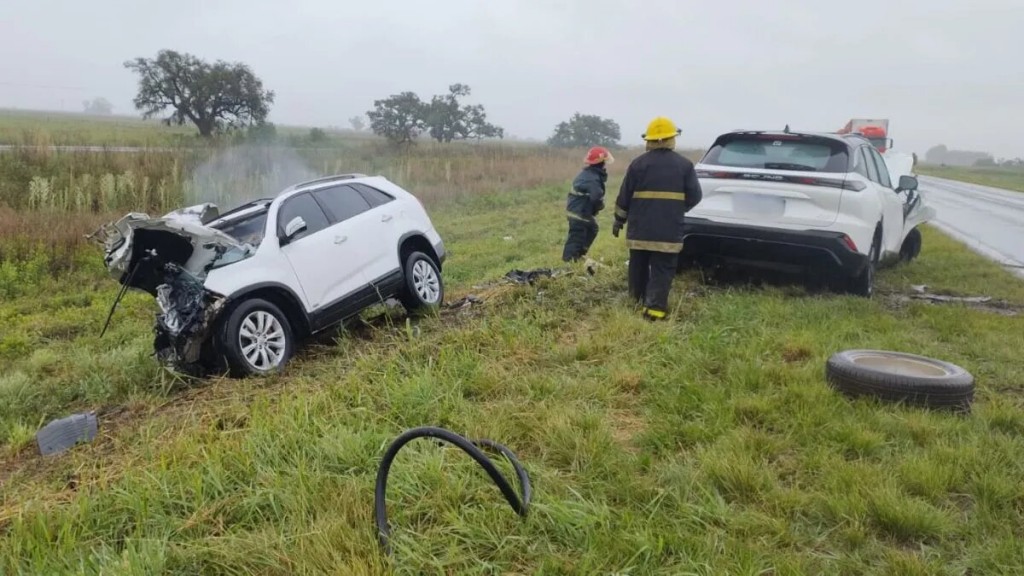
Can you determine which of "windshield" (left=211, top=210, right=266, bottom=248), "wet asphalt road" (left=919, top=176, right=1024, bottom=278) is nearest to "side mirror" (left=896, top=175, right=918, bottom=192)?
"wet asphalt road" (left=919, top=176, right=1024, bottom=278)

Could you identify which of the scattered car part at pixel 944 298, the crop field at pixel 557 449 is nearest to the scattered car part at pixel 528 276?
the crop field at pixel 557 449

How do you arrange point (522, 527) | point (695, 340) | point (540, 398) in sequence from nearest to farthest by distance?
point (522, 527) → point (540, 398) → point (695, 340)

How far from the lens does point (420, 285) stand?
709 centimetres

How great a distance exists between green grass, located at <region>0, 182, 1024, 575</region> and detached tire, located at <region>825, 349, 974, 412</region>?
0.35 ft

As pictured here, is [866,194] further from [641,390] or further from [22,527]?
[22,527]

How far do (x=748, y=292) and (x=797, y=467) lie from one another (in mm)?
3568

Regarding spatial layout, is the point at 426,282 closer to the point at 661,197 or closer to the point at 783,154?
the point at 661,197

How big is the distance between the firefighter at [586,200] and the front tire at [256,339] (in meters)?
4.29

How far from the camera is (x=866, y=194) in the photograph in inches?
234

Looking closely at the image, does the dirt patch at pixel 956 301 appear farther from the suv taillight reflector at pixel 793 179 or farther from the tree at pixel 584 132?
the tree at pixel 584 132

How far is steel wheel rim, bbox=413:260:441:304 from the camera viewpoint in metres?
7.04

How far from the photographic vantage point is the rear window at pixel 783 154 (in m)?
6.12

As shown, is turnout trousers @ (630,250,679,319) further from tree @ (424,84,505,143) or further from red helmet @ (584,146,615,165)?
tree @ (424,84,505,143)

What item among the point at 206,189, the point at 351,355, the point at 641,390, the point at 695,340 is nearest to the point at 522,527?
the point at 641,390
